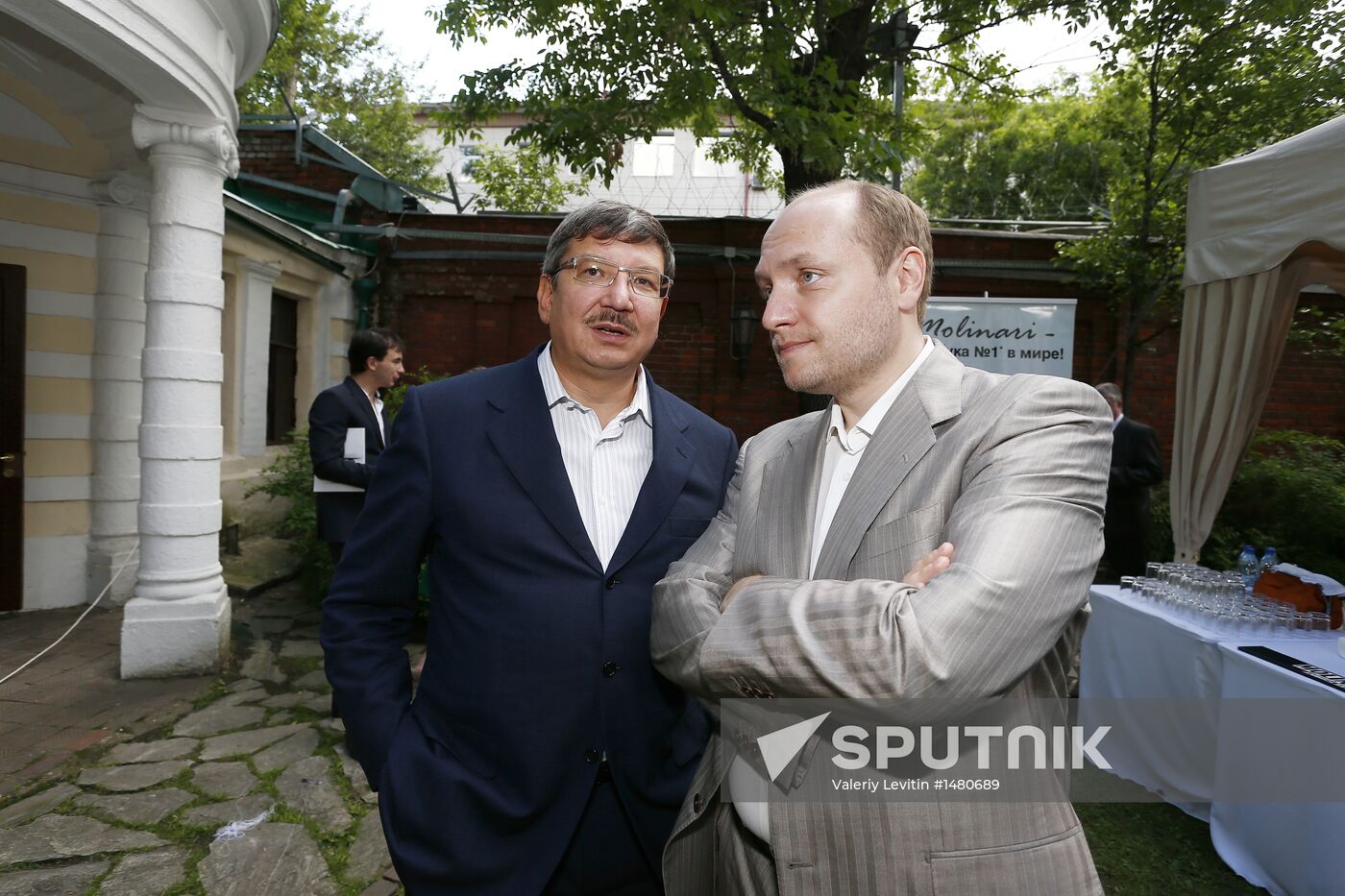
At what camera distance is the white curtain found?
4488mm

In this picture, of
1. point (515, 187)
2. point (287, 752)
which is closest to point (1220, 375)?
point (287, 752)

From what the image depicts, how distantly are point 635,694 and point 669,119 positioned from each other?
21.9 feet

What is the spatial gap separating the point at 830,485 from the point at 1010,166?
26186mm

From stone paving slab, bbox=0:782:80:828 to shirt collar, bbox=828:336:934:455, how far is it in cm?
389

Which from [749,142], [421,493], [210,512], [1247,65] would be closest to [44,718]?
[210,512]

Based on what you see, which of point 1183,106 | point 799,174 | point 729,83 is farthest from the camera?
point 1183,106

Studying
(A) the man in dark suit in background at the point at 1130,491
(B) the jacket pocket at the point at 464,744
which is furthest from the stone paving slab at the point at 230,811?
(A) the man in dark suit in background at the point at 1130,491

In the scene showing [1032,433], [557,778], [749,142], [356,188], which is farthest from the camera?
[356,188]

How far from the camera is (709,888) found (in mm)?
1525

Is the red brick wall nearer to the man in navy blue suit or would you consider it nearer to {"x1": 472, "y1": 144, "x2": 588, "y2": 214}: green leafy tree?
the man in navy blue suit

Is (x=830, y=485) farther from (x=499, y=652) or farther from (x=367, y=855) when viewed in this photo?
(x=367, y=855)

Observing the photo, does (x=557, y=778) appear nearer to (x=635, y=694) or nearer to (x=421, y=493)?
(x=635, y=694)

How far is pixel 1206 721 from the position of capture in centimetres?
359

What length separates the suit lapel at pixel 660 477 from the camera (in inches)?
67.8
